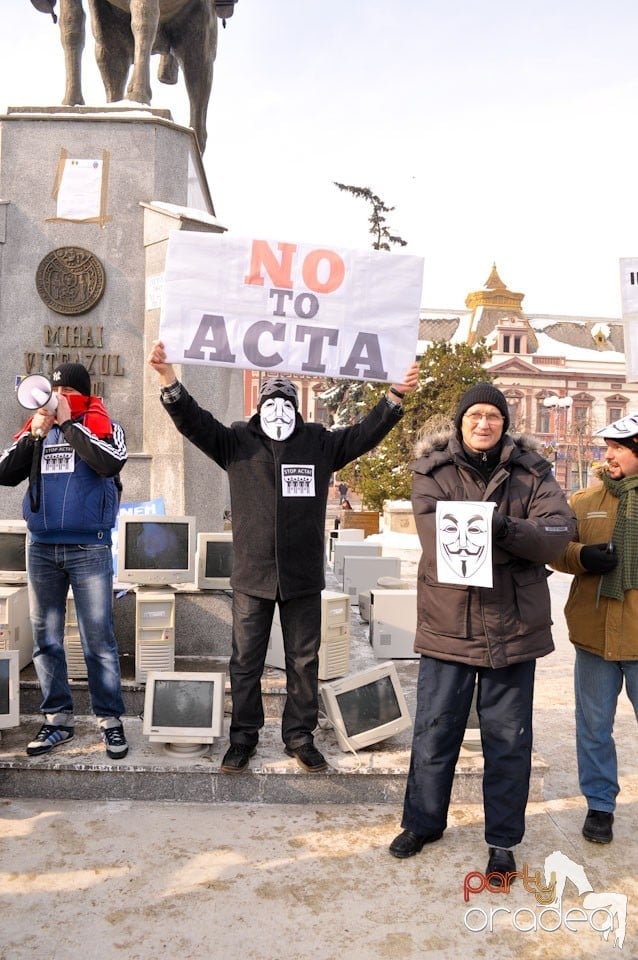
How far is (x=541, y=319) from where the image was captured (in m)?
67.6

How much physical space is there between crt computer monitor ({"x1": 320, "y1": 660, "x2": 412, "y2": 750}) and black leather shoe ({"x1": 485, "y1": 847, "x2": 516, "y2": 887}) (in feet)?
3.40

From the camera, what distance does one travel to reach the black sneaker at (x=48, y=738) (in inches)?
159

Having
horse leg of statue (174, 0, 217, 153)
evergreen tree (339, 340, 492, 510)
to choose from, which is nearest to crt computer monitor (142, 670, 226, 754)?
horse leg of statue (174, 0, 217, 153)

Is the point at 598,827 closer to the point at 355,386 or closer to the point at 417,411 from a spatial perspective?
the point at 417,411

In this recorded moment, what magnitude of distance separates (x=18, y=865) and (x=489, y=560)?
2345mm

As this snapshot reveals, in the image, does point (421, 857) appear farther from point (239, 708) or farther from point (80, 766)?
point (80, 766)

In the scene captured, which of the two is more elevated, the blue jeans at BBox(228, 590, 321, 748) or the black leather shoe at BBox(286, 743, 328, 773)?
the blue jeans at BBox(228, 590, 321, 748)

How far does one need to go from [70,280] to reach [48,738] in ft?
11.5

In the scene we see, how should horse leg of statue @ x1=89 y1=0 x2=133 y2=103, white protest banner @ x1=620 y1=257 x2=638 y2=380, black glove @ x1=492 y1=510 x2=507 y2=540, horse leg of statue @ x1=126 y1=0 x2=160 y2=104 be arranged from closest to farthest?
black glove @ x1=492 y1=510 x2=507 y2=540 → white protest banner @ x1=620 y1=257 x2=638 y2=380 → horse leg of statue @ x1=126 y1=0 x2=160 y2=104 → horse leg of statue @ x1=89 y1=0 x2=133 y2=103

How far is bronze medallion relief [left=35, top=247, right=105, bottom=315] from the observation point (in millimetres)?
5996

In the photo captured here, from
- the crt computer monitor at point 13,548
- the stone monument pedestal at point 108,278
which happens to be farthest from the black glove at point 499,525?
the stone monument pedestal at point 108,278

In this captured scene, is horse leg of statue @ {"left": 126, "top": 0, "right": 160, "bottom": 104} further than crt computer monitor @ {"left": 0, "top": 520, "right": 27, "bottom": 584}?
Yes

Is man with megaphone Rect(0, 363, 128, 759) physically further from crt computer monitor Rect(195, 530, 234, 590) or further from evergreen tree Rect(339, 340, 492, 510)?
evergreen tree Rect(339, 340, 492, 510)

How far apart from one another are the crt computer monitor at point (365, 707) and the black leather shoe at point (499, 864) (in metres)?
1.04
